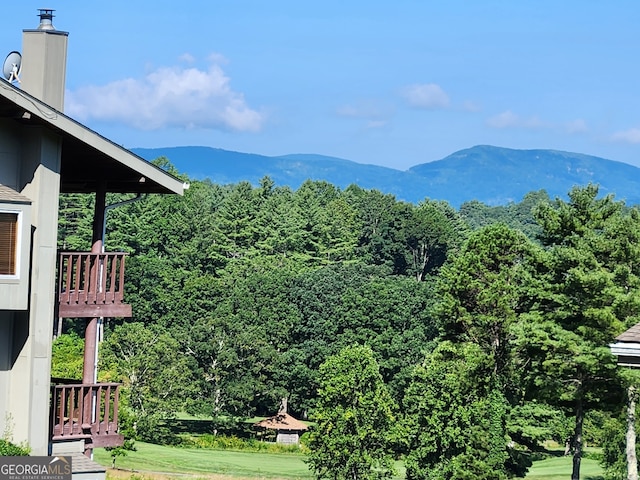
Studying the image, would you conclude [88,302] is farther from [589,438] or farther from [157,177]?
[589,438]

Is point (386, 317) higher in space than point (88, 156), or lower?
lower

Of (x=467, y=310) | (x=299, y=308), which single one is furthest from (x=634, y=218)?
(x=299, y=308)

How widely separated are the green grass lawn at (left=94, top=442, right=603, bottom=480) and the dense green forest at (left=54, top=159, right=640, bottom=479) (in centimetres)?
160

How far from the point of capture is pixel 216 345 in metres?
71.6

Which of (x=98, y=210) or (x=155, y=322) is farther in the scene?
(x=155, y=322)

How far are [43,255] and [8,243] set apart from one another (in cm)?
100

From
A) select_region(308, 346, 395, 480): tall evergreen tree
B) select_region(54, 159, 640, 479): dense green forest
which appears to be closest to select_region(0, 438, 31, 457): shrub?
select_region(54, 159, 640, 479): dense green forest

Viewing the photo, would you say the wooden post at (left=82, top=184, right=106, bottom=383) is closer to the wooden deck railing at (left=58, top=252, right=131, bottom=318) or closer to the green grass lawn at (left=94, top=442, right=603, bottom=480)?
the wooden deck railing at (left=58, top=252, right=131, bottom=318)

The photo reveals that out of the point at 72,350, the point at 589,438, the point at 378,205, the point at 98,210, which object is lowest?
the point at 589,438

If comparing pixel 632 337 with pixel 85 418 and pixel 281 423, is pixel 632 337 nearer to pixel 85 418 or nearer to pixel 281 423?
pixel 85 418

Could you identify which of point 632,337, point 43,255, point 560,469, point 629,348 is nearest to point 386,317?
point 560,469

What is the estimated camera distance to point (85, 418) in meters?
19.0

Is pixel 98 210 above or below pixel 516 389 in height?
above

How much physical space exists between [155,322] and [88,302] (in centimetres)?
6380
